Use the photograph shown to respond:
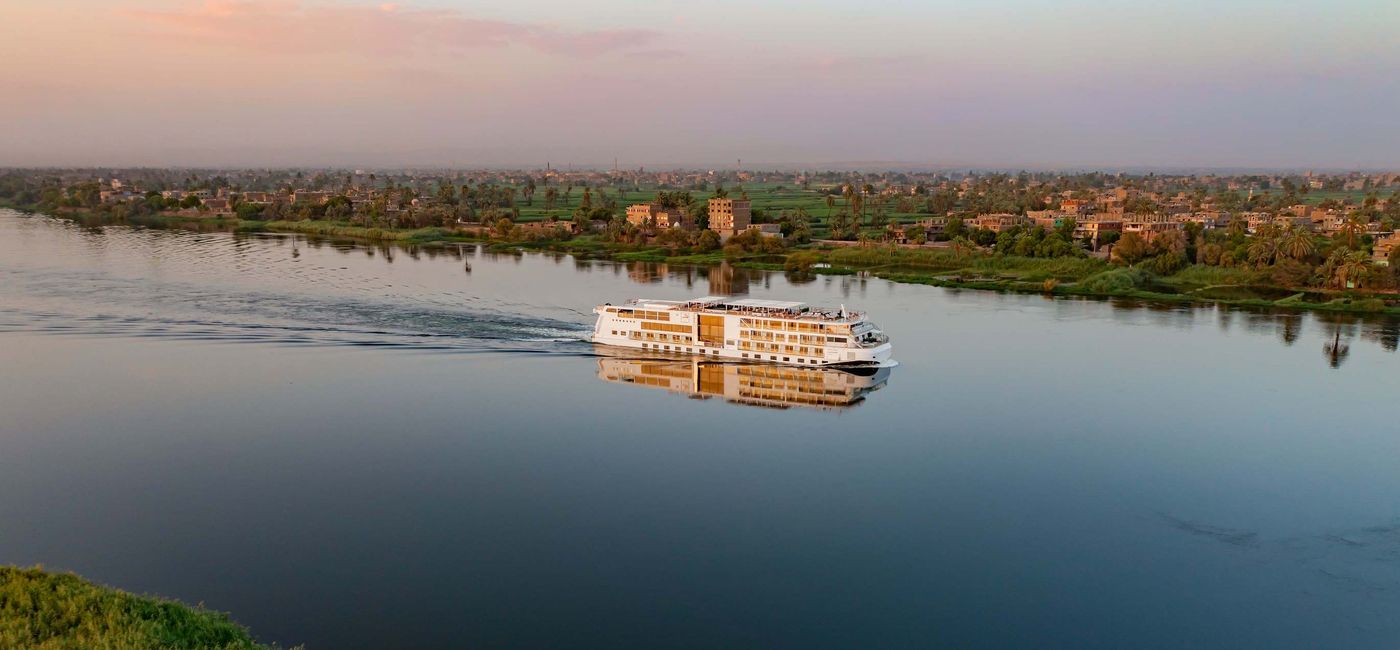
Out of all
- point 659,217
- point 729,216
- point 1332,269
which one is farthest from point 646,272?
point 1332,269

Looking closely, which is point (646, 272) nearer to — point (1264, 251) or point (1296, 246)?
point (1264, 251)

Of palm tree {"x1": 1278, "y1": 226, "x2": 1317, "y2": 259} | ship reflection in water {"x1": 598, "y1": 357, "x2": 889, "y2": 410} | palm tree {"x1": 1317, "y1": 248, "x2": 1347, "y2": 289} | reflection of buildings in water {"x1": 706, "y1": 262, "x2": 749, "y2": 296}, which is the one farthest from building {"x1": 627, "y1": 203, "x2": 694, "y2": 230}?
ship reflection in water {"x1": 598, "y1": 357, "x2": 889, "y2": 410}

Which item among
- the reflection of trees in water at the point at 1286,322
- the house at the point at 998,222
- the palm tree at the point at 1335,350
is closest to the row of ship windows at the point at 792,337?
the reflection of trees in water at the point at 1286,322

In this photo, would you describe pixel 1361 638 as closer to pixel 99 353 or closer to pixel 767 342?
pixel 767 342

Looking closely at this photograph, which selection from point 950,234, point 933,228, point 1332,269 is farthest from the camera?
point 933,228

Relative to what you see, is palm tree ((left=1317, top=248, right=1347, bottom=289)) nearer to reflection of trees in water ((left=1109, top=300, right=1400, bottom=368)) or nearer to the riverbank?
the riverbank
